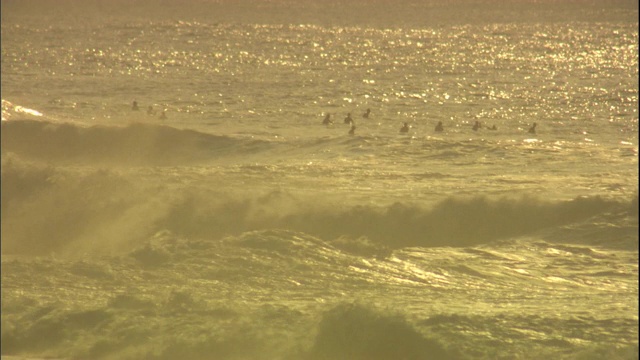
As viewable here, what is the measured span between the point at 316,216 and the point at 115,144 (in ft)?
30.0

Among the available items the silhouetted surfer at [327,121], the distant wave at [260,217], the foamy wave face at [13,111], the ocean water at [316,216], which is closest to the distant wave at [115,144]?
the ocean water at [316,216]

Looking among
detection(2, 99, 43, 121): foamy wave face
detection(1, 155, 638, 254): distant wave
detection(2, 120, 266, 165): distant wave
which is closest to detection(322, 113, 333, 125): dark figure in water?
detection(2, 120, 266, 165): distant wave

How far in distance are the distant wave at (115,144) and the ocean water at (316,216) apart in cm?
8

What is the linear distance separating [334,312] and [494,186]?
9371mm

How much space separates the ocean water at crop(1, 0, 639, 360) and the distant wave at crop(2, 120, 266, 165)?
0.08 meters

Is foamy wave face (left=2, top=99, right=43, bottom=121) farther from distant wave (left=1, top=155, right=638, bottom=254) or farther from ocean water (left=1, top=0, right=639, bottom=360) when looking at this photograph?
distant wave (left=1, top=155, right=638, bottom=254)

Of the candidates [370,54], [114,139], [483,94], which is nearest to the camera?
[114,139]

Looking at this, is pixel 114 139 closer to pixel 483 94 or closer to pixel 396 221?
pixel 396 221

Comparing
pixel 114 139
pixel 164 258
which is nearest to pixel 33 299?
pixel 164 258

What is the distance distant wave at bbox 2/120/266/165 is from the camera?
22703 mm

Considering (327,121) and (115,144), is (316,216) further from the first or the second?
(327,121)

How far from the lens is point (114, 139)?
2466 centimetres

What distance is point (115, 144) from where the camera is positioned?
24.3m

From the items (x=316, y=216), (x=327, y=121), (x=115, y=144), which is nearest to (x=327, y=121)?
(x=327, y=121)
